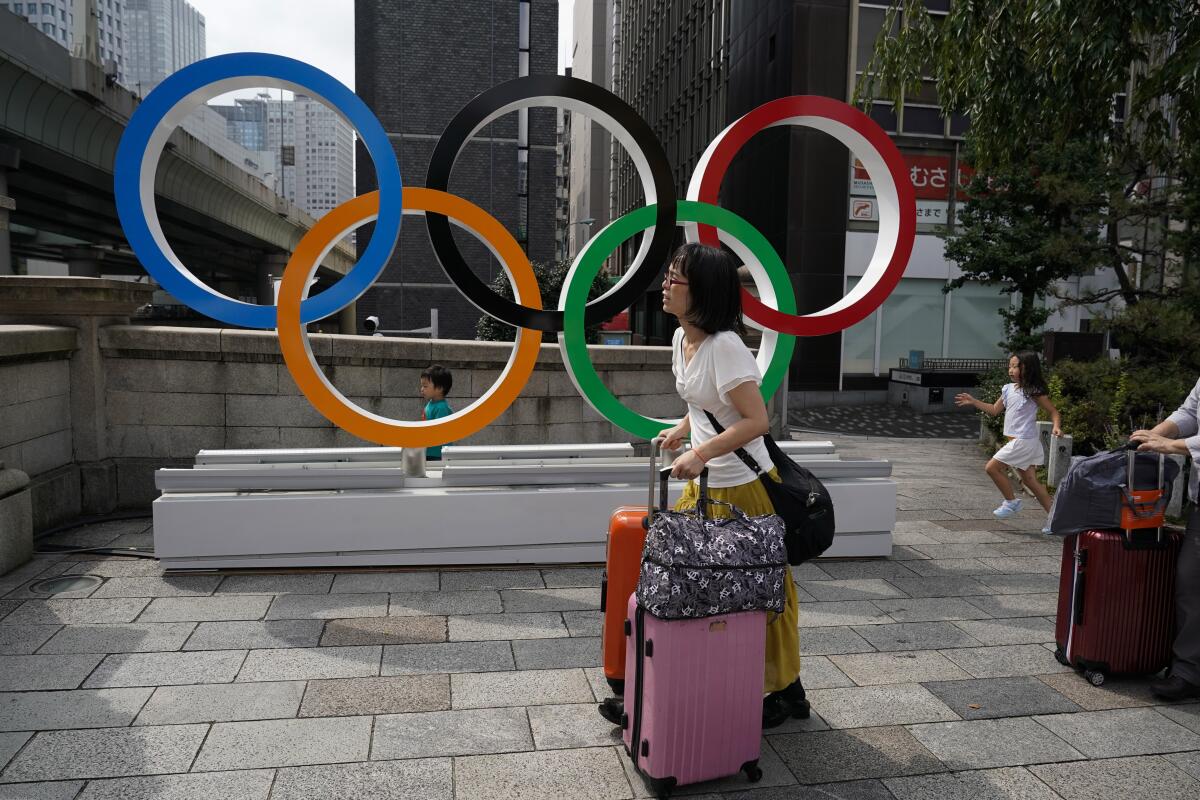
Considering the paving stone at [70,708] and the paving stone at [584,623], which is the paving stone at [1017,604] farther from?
the paving stone at [70,708]

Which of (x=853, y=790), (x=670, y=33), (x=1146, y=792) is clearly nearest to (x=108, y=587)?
(x=853, y=790)

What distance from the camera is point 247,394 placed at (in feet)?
26.2

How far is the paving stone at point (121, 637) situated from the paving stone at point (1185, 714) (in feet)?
15.8

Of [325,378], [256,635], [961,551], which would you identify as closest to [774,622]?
[256,635]

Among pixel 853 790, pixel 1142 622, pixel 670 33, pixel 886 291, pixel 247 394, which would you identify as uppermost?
pixel 670 33

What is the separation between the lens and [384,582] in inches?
226

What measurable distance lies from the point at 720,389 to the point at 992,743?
6.25ft

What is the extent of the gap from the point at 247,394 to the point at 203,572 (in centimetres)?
255

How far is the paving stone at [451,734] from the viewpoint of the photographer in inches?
140

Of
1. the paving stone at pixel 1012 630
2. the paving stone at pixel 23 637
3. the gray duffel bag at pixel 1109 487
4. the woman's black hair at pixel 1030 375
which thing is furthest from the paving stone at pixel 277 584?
the woman's black hair at pixel 1030 375

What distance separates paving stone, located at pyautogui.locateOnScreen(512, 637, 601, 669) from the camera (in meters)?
4.46

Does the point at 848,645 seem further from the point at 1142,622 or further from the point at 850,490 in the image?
the point at 850,490

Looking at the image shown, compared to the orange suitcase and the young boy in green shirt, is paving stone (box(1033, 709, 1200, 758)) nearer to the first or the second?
the orange suitcase

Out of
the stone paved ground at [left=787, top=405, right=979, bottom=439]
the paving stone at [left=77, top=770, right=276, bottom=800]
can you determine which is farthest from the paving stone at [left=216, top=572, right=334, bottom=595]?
the stone paved ground at [left=787, top=405, right=979, bottom=439]
